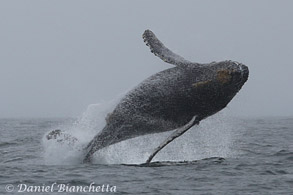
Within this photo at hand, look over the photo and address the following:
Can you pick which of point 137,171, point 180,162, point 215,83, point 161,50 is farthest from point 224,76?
point 180,162

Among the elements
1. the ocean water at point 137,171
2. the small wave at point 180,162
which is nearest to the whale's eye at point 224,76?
the ocean water at point 137,171

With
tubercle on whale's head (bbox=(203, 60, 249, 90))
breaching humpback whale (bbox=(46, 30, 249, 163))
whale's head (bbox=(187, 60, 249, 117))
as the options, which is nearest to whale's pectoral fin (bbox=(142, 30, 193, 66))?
breaching humpback whale (bbox=(46, 30, 249, 163))

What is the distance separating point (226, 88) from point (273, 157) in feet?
16.3

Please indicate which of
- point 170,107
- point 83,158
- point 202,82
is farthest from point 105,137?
point 202,82

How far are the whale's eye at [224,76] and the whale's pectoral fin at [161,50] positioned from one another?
1119 mm

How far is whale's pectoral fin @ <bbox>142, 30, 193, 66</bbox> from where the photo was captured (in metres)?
14.7

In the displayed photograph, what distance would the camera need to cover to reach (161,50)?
1526 cm

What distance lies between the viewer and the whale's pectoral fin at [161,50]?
1472 centimetres

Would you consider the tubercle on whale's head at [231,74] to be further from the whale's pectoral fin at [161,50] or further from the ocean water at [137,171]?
the ocean water at [137,171]

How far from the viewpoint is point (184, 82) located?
14.3m

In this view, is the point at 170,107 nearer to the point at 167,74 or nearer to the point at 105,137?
the point at 167,74

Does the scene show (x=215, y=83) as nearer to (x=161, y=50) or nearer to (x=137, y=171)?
(x=161, y=50)

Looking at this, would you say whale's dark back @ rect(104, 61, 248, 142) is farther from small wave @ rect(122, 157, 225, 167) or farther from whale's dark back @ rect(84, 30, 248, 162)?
small wave @ rect(122, 157, 225, 167)

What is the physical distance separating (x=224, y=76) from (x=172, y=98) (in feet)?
4.87
